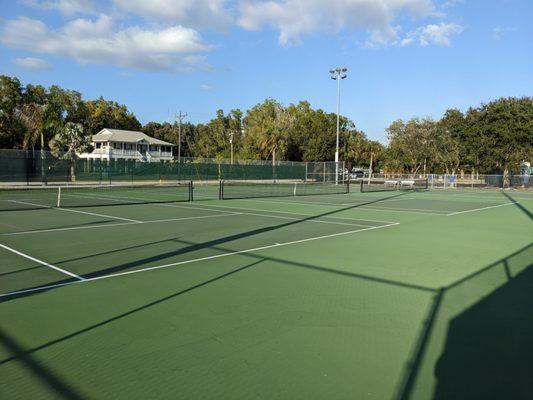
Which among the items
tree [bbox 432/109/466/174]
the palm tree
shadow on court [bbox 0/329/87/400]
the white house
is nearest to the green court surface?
shadow on court [bbox 0/329/87/400]

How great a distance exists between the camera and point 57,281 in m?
7.02

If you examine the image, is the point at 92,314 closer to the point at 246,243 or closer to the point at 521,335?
the point at 521,335

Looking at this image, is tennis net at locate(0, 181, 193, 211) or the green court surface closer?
the green court surface

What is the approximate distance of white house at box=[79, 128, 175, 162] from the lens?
74.9 metres

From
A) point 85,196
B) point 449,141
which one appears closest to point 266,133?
point 449,141

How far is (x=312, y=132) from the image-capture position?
2778 inches

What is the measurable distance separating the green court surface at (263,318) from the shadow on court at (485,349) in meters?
0.02

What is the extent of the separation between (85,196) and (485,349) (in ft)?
84.0

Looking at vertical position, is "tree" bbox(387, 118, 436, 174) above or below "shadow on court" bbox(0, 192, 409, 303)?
above

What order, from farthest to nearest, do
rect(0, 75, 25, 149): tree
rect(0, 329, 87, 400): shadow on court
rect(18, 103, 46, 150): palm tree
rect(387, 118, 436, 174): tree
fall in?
rect(387, 118, 436, 174): tree < rect(0, 75, 25, 149): tree < rect(18, 103, 46, 150): palm tree < rect(0, 329, 87, 400): shadow on court

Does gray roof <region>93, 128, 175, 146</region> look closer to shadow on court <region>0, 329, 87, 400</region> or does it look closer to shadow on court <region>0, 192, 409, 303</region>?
shadow on court <region>0, 192, 409, 303</region>

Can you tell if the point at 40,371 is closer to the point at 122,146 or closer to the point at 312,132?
the point at 312,132

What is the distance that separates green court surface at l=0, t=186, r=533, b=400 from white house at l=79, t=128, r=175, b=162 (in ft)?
213

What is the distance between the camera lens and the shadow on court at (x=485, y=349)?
3.75 meters
